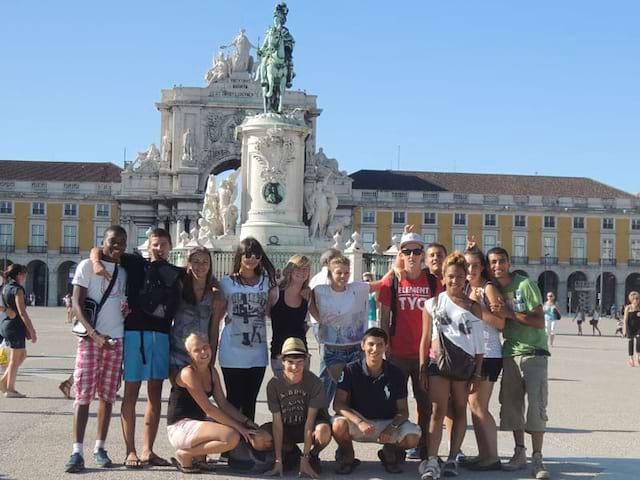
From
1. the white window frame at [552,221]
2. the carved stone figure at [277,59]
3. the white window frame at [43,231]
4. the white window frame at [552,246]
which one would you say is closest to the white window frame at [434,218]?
the white window frame at [552,221]

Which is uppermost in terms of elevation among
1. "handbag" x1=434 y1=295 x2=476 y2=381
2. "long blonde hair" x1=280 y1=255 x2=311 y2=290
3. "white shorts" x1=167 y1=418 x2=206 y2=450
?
"long blonde hair" x1=280 y1=255 x2=311 y2=290

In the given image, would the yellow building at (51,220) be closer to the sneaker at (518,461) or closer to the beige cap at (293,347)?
the beige cap at (293,347)

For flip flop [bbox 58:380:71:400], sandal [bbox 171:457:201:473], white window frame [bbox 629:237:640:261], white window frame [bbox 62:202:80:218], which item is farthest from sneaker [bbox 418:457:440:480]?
white window frame [bbox 629:237:640:261]

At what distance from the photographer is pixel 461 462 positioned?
8023mm

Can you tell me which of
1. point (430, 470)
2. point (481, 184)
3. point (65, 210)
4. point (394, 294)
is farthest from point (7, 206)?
point (430, 470)

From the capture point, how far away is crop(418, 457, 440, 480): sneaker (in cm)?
731

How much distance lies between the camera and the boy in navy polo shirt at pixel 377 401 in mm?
7680

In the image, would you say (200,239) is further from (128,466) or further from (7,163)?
(7,163)

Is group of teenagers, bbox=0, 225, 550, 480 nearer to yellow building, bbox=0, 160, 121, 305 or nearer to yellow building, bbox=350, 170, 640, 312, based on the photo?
yellow building, bbox=350, 170, 640, 312

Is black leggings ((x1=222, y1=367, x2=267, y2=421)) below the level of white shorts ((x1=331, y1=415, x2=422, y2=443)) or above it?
above

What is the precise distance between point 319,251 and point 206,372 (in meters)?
20.5

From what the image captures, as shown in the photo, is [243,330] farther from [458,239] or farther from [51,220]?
[51,220]

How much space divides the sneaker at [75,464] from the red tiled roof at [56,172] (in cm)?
6495

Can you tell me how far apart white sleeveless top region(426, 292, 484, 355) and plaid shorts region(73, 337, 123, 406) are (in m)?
2.47
